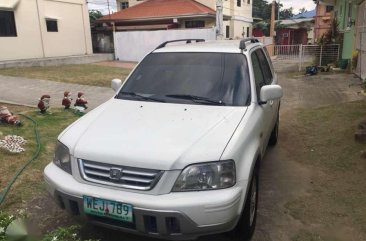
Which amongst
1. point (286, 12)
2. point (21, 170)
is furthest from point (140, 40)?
point (286, 12)

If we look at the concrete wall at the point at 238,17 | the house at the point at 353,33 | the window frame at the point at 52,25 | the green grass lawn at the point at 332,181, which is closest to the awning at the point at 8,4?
the window frame at the point at 52,25

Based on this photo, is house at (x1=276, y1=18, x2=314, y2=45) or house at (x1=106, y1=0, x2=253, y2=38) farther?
house at (x1=276, y1=18, x2=314, y2=45)

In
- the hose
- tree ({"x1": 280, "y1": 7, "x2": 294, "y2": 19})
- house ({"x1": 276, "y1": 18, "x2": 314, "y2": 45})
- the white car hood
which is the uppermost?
tree ({"x1": 280, "y1": 7, "x2": 294, "y2": 19})

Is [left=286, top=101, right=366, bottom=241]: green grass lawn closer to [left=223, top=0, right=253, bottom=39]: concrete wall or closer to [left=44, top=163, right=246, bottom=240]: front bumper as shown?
[left=44, top=163, right=246, bottom=240]: front bumper

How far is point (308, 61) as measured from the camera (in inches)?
688

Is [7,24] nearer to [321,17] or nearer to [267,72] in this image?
[267,72]

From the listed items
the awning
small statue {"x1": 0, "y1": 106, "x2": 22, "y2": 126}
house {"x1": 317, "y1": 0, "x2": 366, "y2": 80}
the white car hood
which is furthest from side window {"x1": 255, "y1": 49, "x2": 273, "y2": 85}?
the awning

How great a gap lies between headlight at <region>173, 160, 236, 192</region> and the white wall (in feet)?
56.0

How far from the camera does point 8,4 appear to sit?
53.7 feet

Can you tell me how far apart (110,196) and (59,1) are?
63.3ft

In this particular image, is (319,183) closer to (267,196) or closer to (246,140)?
(267,196)

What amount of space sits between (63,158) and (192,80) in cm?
154

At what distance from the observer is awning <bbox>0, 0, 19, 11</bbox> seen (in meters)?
16.1

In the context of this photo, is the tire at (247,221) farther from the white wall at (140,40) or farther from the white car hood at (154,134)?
the white wall at (140,40)
